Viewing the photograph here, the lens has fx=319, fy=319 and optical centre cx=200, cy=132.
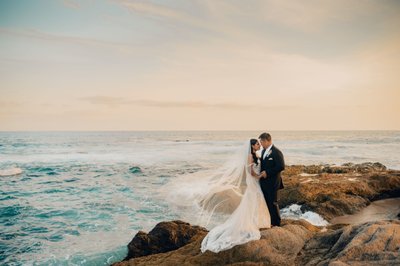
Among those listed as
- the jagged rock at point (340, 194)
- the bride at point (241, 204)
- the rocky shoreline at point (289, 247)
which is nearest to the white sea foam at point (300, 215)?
the jagged rock at point (340, 194)

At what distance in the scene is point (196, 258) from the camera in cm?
645

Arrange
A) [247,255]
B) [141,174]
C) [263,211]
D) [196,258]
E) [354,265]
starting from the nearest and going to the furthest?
1. [354,265]
2. [247,255]
3. [196,258]
4. [263,211]
5. [141,174]

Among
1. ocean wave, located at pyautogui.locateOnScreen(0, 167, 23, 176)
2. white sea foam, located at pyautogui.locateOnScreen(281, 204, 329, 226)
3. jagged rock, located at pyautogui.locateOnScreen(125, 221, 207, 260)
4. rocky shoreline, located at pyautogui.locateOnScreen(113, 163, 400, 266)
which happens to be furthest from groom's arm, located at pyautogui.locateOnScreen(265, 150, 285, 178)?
ocean wave, located at pyautogui.locateOnScreen(0, 167, 23, 176)

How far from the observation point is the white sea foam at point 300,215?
11773 millimetres

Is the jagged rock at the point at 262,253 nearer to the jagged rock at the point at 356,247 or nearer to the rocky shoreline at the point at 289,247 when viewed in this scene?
the rocky shoreline at the point at 289,247

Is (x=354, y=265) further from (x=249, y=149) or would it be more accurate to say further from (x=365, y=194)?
(x=365, y=194)

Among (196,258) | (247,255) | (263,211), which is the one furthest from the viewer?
(263,211)

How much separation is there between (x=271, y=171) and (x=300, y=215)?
20.4ft

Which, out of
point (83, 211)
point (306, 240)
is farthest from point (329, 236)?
point (83, 211)

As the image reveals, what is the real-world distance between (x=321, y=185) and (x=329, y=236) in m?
9.27

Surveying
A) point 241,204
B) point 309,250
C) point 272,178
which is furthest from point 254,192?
point 309,250

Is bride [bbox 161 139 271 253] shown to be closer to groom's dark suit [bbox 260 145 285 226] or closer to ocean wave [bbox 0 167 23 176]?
groom's dark suit [bbox 260 145 285 226]

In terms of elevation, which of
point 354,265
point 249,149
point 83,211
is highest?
point 249,149

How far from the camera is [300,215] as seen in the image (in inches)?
493
